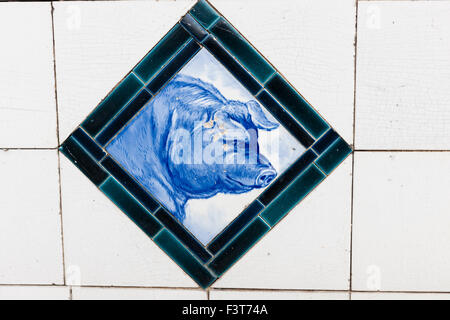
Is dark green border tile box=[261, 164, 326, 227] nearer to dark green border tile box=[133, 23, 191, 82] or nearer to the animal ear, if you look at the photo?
the animal ear

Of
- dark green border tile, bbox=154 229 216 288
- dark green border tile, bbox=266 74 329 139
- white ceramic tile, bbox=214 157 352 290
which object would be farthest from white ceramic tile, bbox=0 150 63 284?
dark green border tile, bbox=266 74 329 139

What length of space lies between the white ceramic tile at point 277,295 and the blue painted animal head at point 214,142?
1.66 feet

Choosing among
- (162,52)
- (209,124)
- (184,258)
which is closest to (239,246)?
(184,258)

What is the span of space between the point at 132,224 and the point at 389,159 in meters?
1.24

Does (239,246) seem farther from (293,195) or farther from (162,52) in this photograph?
(162,52)

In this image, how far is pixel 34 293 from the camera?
68.2 inches

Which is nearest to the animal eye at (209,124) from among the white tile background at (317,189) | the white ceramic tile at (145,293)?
the white tile background at (317,189)

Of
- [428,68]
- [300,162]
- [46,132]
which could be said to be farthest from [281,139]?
[46,132]

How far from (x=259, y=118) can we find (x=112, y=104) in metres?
0.68

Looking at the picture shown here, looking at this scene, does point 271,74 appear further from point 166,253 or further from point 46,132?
point 46,132

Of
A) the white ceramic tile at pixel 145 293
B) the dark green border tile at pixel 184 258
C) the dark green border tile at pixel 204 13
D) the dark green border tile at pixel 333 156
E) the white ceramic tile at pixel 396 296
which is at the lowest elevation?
the white ceramic tile at pixel 396 296

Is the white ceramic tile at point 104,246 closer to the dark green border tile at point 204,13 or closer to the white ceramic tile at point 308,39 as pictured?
the dark green border tile at point 204,13

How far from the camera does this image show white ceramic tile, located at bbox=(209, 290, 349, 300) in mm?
1674

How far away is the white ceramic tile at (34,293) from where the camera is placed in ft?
5.66
